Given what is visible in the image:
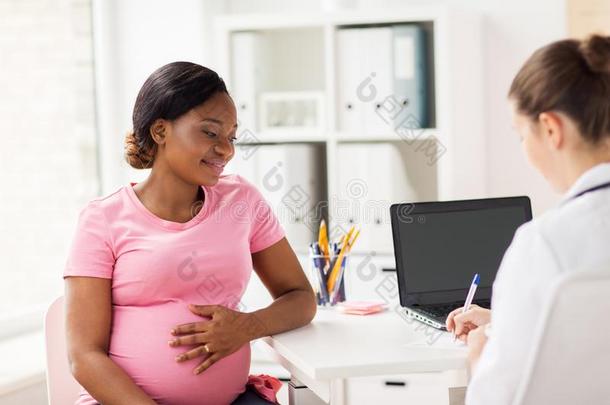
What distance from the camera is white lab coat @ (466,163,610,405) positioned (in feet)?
3.73

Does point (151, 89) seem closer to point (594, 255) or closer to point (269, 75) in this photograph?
point (594, 255)

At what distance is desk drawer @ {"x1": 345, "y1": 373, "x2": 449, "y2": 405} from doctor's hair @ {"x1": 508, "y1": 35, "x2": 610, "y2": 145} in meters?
1.77

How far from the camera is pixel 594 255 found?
3.76 ft

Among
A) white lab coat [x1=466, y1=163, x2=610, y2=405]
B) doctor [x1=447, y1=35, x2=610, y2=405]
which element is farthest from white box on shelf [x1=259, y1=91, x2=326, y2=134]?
white lab coat [x1=466, y1=163, x2=610, y2=405]

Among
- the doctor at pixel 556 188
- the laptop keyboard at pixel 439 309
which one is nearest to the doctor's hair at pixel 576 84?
the doctor at pixel 556 188

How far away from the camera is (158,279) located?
1.81 m

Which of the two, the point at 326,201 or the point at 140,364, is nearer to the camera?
the point at 140,364

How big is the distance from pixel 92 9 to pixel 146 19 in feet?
0.72

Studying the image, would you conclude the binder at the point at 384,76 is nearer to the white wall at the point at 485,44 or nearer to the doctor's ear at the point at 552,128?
the white wall at the point at 485,44

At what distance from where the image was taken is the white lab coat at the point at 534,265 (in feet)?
3.73

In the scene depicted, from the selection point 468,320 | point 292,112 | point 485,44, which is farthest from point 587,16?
point 468,320

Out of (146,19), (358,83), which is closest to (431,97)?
(358,83)

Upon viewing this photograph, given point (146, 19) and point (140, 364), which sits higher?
point (146, 19)

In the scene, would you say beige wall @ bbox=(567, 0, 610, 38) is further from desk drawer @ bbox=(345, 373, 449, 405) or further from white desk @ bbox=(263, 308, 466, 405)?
white desk @ bbox=(263, 308, 466, 405)
